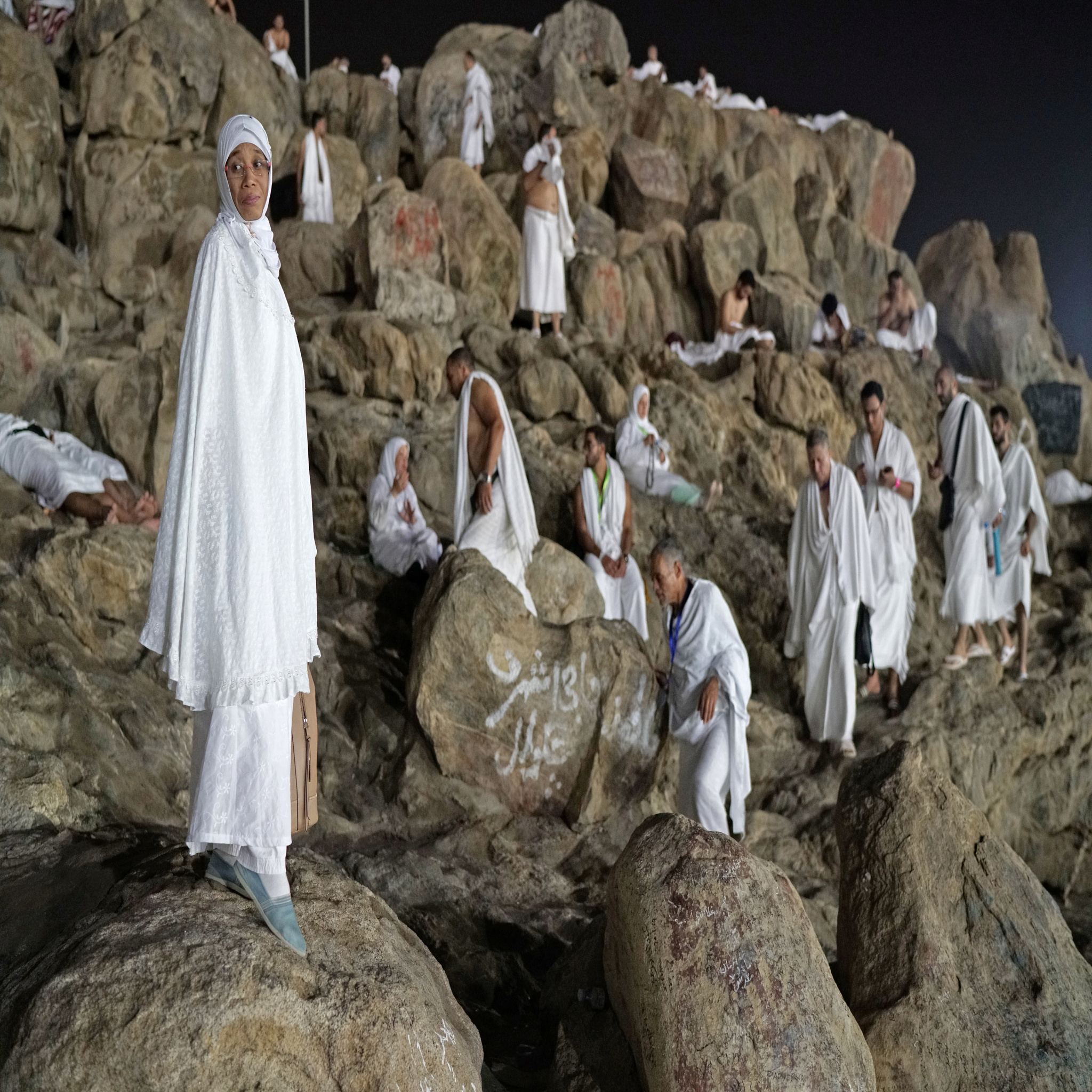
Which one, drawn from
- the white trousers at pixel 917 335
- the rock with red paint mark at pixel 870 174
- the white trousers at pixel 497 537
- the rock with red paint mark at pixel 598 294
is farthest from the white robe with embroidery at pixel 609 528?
the rock with red paint mark at pixel 870 174

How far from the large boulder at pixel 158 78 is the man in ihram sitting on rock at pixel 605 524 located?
8.67 m

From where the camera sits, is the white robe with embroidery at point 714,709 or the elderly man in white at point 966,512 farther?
the elderly man in white at point 966,512

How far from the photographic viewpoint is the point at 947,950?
396 centimetres

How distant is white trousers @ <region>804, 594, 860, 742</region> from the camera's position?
780 centimetres

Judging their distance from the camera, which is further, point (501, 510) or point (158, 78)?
point (158, 78)

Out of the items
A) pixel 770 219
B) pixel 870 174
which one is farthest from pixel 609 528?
pixel 870 174

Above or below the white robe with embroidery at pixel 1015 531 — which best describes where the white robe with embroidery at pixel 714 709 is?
below

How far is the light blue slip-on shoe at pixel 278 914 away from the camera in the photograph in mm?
2840

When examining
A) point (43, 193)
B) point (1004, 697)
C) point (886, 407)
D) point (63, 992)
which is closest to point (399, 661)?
point (63, 992)

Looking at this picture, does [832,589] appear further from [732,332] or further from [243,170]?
[732,332]

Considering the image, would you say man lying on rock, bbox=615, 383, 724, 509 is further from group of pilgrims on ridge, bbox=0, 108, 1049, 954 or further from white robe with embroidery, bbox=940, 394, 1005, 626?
white robe with embroidery, bbox=940, 394, 1005, 626

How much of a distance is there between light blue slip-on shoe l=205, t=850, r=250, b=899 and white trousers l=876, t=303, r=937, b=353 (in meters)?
12.3

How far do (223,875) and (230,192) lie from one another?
187cm

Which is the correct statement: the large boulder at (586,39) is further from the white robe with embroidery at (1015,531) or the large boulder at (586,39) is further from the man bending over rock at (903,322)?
the white robe with embroidery at (1015,531)
